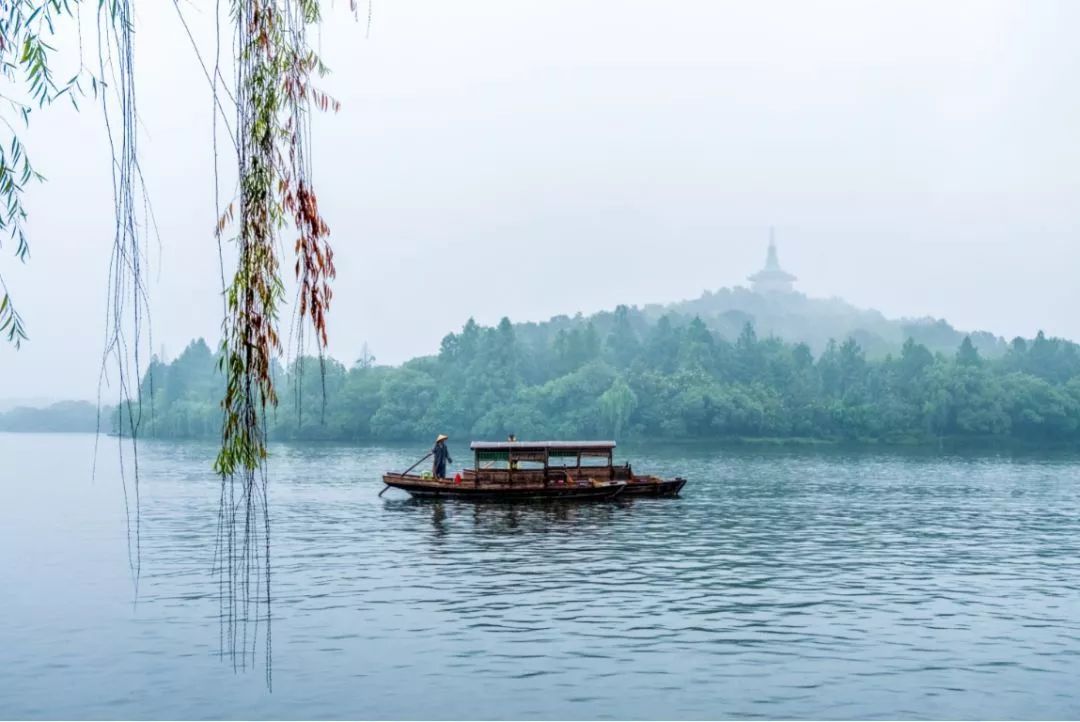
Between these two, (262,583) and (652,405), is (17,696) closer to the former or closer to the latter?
(262,583)

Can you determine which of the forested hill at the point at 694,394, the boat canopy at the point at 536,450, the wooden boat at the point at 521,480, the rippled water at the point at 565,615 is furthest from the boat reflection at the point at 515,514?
the forested hill at the point at 694,394

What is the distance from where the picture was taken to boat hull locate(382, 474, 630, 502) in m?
48.4

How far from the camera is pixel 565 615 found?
2333 cm

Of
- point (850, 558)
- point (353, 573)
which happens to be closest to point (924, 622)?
point (850, 558)

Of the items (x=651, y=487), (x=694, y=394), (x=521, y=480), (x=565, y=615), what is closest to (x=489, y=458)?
(x=521, y=480)

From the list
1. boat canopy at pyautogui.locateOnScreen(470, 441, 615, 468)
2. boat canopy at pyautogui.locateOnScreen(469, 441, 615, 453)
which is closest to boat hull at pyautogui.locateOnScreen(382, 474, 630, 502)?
boat canopy at pyautogui.locateOnScreen(470, 441, 615, 468)

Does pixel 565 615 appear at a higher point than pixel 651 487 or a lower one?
lower

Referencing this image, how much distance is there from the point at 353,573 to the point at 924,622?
1480 cm

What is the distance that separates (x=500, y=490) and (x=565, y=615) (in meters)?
25.1

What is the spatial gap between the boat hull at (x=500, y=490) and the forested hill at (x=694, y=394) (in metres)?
101

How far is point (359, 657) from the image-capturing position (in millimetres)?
19688

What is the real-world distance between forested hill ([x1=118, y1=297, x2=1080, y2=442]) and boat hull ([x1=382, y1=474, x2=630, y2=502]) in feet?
333

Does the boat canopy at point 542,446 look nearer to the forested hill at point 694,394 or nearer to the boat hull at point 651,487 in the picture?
the boat hull at point 651,487

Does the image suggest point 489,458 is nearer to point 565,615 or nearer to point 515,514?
point 515,514
